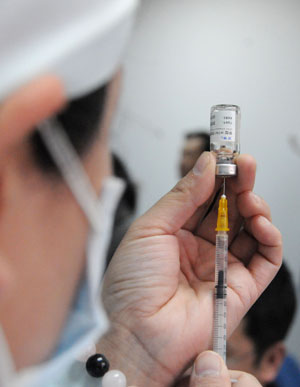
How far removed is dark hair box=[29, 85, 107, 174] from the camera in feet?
1.23

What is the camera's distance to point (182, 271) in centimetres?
76

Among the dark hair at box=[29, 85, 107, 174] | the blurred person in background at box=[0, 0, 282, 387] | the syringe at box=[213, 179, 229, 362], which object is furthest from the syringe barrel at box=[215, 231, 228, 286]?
the dark hair at box=[29, 85, 107, 174]

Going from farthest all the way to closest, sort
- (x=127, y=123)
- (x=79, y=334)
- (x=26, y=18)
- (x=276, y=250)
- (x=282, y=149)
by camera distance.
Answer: (x=282, y=149) < (x=276, y=250) < (x=127, y=123) < (x=79, y=334) < (x=26, y=18)

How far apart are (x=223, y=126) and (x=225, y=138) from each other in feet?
0.07

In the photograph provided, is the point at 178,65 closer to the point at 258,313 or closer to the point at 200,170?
the point at 200,170

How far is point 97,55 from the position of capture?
0.38m

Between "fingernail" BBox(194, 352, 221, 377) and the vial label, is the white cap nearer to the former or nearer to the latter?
the vial label

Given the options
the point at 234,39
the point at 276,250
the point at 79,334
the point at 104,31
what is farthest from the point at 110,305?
the point at 234,39

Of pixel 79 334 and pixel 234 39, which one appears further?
pixel 234 39

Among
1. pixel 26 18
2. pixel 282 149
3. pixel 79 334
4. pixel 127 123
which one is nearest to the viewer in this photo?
pixel 26 18

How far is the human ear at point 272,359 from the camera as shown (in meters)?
0.92

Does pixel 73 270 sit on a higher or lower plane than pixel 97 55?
lower

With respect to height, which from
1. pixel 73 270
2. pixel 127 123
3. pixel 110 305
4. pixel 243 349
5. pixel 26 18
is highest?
pixel 26 18

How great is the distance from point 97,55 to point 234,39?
20.9 inches
